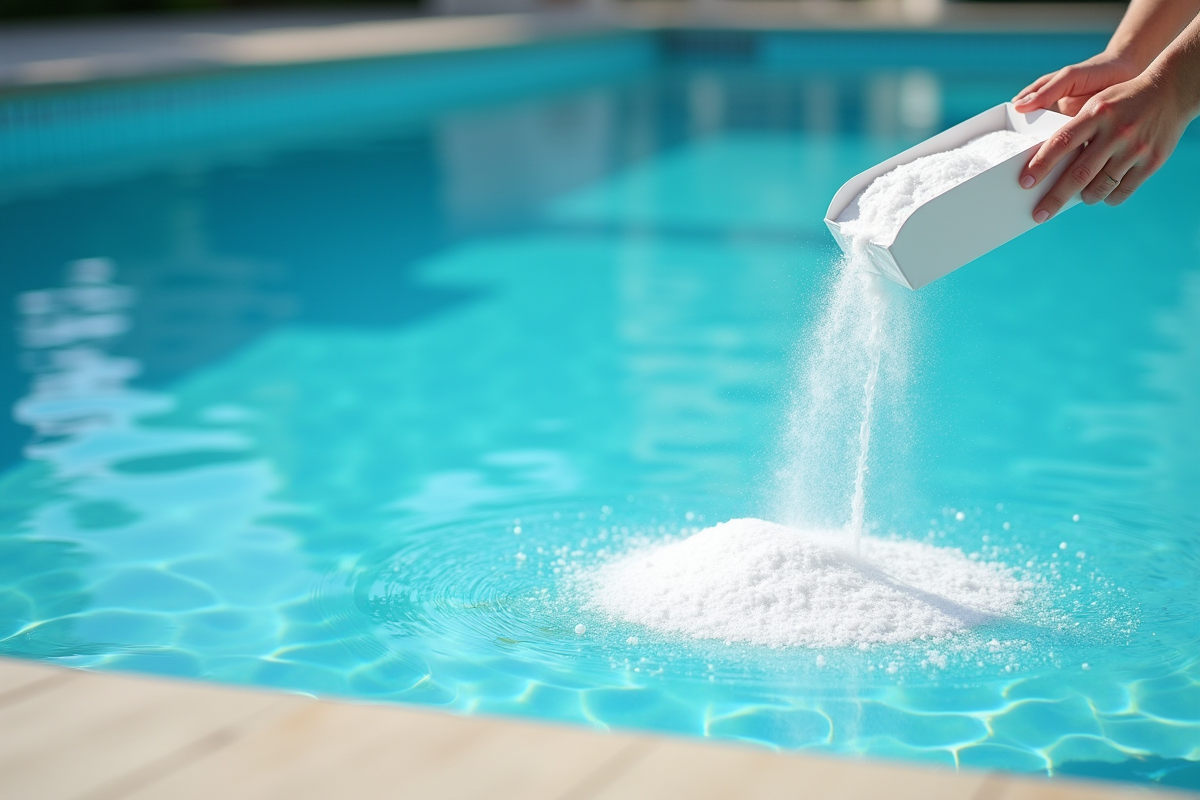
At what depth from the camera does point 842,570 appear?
102 inches

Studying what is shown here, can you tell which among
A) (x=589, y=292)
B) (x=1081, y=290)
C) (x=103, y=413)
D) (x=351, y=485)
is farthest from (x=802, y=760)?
(x=1081, y=290)

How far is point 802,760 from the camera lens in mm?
1696

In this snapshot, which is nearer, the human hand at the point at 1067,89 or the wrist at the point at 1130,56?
the human hand at the point at 1067,89

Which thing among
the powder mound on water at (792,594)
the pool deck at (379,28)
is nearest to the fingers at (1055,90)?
the powder mound on water at (792,594)

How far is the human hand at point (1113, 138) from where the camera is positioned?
7.03 ft

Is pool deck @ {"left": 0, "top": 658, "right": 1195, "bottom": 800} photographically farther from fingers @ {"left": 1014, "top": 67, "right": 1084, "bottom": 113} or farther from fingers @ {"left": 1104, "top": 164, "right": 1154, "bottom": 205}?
fingers @ {"left": 1014, "top": 67, "right": 1084, "bottom": 113}

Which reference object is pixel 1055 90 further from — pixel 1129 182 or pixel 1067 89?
pixel 1129 182

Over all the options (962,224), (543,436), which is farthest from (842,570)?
(543,436)

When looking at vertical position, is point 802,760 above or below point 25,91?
below

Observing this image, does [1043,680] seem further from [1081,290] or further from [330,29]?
[330,29]

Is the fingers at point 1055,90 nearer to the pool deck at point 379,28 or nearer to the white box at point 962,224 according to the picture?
the white box at point 962,224

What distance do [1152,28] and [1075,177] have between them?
63cm

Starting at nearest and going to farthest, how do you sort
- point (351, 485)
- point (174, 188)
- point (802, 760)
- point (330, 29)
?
point (802, 760) → point (351, 485) → point (174, 188) → point (330, 29)

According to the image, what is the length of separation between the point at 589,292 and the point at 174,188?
315 cm
